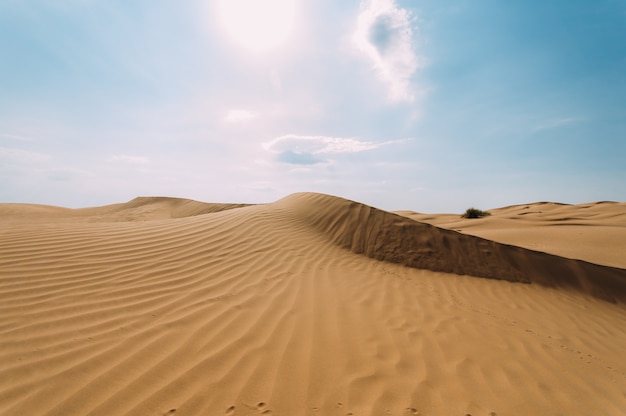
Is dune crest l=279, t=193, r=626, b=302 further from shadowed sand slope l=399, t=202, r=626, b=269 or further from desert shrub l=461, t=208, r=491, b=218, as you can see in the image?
desert shrub l=461, t=208, r=491, b=218

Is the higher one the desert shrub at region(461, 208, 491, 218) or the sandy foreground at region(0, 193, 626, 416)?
the desert shrub at region(461, 208, 491, 218)

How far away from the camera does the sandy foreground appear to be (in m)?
1.86

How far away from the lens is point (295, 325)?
2.73 m

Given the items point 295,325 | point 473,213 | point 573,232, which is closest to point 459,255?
point 295,325

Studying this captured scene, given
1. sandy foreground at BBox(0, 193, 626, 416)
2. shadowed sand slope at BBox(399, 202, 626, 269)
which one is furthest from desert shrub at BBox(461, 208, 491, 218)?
sandy foreground at BBox(0, 193, 626, 416)

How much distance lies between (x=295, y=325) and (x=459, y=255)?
4059 mm

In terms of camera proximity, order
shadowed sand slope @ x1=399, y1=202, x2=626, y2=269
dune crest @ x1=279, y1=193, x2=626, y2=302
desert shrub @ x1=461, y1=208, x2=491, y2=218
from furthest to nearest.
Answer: desert shrub @ x1=461, y1=208, x2=491, y2=218, shadowed sand slope @ x1=399, y1=202, x2=626, y2=269, dune crest @ x1=279, y1=193, x2=626, y2=302

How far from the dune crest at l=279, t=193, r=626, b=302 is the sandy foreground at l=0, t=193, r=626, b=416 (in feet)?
0.12

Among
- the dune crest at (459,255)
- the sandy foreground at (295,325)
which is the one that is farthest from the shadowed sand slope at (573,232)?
the sandy foreground at (295,325)

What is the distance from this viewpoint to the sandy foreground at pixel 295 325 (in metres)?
1.86

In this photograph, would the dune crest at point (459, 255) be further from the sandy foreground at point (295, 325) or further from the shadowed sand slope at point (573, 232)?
the shadowed sand slope at point (573, 232)

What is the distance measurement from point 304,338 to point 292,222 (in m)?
4.53

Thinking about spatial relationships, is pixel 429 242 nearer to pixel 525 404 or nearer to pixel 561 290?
pixel 561 290

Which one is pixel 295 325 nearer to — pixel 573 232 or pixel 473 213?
pixel 573 232
